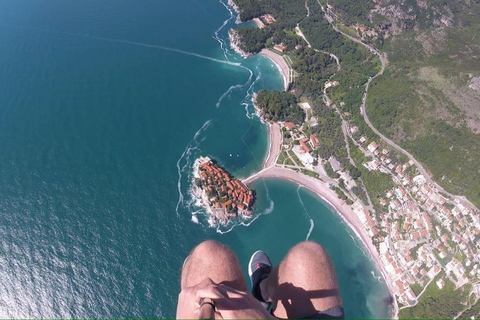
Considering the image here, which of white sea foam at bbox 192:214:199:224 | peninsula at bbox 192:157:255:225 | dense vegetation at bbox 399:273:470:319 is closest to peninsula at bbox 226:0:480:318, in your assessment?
dense vegetation at bbox 399:273:470:319

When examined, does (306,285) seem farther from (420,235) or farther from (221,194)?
(420,235)

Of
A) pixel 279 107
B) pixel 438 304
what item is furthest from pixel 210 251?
pixel 279 107

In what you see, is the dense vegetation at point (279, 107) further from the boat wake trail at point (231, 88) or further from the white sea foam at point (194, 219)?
the white sea foam at point (194, 219)

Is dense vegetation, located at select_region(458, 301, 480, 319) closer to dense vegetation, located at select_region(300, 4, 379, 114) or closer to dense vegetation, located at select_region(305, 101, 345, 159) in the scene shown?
dense vegetation, located at select_region(305, 101, 345, 159)

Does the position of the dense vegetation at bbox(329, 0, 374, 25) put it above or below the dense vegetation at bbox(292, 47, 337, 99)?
above

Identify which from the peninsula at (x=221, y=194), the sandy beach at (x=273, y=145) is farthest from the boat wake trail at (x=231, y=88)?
the peninsula at (x=221, y=194)

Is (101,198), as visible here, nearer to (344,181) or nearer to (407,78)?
(344,181)
